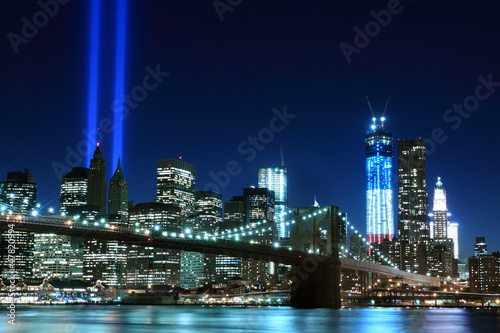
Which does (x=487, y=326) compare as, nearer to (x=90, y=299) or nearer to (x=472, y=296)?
(x=472, y=296)

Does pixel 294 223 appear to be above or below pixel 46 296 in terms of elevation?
above

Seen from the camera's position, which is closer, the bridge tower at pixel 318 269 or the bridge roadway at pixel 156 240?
the bridge roadway at pixel 156 240

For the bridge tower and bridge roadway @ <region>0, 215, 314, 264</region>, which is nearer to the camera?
bridge roadway @ <region>0, 215, 314, 264</region>

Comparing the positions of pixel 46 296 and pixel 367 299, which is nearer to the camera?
pixel 367 299

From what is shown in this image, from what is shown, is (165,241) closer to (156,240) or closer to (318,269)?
(156,240)

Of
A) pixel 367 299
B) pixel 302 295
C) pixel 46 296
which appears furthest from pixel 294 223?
pixel 46 296

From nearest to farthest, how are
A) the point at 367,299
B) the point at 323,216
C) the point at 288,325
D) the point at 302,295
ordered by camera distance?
the point at 288,325, the point at 302,295, the point at 323,216, the point at 367,299
